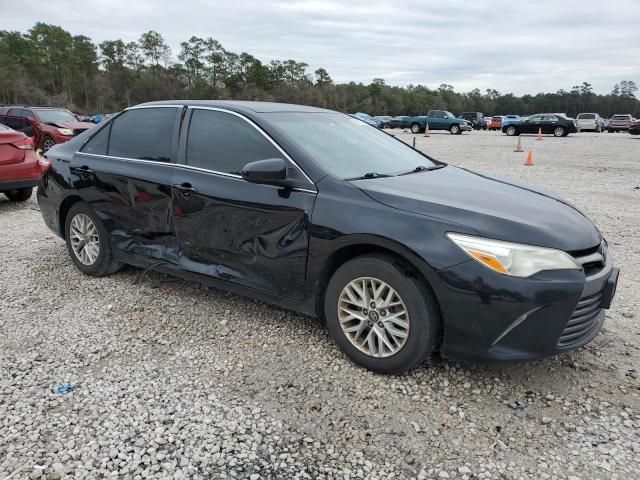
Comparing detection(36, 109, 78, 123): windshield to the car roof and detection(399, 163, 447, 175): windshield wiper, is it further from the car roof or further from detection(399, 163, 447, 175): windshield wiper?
detection(399, 163, 447, 175): windshield wiper

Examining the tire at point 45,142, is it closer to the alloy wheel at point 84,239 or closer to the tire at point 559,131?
the alloy wheel at point 84,239

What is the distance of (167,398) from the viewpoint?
295 cm

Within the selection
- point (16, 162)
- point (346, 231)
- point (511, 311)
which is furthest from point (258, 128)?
point (16, 162)

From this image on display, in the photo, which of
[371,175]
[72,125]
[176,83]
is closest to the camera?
[371,175]

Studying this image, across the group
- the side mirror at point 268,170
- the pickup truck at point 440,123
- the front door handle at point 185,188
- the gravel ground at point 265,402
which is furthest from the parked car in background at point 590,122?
the side mirror at point 268,170

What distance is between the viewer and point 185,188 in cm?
390

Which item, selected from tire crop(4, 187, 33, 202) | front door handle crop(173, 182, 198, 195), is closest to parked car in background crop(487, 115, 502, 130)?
tire crop(4, 187, 33, 202)

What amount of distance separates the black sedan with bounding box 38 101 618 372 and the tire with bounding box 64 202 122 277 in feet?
0.07

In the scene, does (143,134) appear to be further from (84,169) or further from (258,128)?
(258,128)

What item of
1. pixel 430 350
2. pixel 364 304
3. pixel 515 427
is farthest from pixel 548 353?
pixel 364 304

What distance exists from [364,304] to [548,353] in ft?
3.43

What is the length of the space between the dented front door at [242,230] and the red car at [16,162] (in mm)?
4877

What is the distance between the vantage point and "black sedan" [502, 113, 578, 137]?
33.8 metres

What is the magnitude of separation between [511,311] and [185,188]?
2.46 meters
